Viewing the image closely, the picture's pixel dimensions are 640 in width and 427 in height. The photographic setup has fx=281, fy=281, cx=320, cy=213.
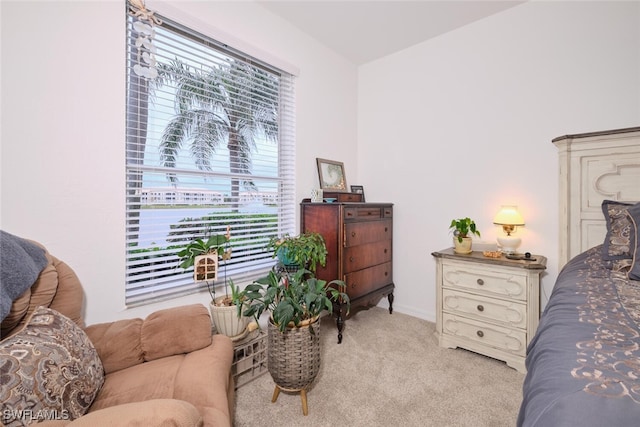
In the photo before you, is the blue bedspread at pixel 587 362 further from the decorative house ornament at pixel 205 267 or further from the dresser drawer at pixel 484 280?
the decorative house ornament at pixel 205 267

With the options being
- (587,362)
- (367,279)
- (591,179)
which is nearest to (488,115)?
(591,179)

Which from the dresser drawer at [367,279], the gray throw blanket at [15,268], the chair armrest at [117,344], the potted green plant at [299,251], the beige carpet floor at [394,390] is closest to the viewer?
the gray throw blanket at [15,268]

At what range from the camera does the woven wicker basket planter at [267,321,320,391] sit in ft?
4.83

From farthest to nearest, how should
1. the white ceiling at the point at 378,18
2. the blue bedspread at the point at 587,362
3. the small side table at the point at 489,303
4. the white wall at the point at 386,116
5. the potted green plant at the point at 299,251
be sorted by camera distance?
the white ceiling at the point at 378,18 < the potted green plant at the point at 299,251 < the small side table at the point at 489,303 < the white wall at the point at 386,116 < the blue bedspread at the point at 587,362

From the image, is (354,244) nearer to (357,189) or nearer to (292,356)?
(357,189)

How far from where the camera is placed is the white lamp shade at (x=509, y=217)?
7.10 feet

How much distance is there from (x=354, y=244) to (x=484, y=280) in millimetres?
1012

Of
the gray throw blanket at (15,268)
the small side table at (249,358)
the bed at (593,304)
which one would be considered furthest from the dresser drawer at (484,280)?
the gray throw blanket at (15,268)

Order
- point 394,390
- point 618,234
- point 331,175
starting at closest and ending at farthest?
point 618,234
point 394,390
point 331,175

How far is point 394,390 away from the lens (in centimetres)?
172

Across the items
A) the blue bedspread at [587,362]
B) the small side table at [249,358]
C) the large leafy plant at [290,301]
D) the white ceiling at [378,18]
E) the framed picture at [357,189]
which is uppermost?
the white ceiling at [378,18]

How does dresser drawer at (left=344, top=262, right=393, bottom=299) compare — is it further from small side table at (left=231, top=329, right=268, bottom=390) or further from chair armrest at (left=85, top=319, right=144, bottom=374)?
chair armrest at (left=85, top=319, right=144, bottom=374)

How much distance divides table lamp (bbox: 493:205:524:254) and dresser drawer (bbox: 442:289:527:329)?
17.5 inches

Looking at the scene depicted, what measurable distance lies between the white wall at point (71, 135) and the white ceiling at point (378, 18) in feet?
3.21
